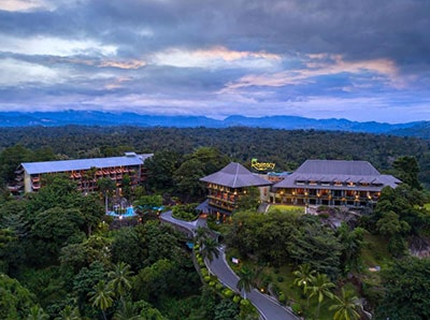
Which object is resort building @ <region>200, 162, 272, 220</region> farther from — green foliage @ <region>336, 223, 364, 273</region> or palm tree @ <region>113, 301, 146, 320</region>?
palm tree @ <region>113, 301, 146, 320</region>

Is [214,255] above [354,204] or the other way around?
the other way around

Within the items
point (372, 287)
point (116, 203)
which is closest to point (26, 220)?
point (116, 203)

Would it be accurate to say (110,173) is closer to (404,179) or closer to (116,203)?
(116,203)

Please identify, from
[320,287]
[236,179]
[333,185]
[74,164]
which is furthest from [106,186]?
[320,287]

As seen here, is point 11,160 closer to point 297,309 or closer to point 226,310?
point 226,310

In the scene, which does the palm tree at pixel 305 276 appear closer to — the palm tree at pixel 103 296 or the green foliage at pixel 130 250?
the palm tree at pixel 103 296

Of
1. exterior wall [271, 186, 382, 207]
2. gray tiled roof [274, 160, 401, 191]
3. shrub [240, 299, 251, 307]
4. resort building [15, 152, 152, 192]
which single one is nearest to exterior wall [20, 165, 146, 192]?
resort building [15, 152, 152, 192]
